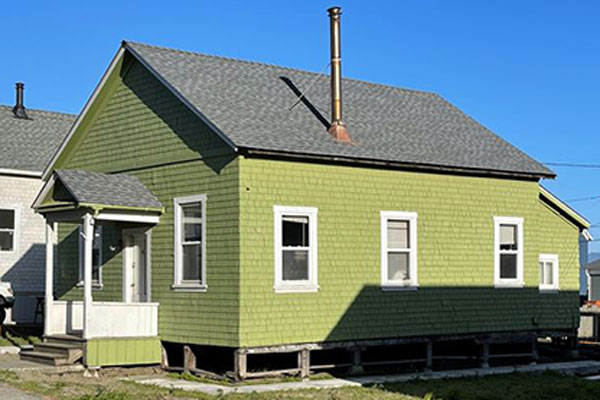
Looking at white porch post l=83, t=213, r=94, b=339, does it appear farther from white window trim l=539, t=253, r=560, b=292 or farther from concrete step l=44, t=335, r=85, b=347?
white window trim l=539, t=253, r=560, b=292

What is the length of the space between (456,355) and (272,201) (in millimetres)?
7786

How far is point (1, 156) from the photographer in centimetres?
3095

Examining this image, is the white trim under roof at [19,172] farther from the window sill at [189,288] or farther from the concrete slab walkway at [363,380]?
the concrete slab walkway at [363,380]

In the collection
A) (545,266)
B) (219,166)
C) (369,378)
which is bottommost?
(369,378)

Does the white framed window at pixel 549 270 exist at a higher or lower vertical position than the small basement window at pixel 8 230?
lower

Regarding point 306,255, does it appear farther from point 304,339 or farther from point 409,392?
point 409,392

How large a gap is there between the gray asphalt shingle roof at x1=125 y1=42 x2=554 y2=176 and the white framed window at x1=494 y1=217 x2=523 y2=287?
1.35 metres

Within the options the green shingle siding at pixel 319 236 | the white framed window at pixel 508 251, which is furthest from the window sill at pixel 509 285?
the green shingle siding at pixel 319 236

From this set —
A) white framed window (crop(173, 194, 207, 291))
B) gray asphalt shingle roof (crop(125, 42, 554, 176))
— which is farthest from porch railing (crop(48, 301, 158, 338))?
gray asphalt shingle roof (crop(125, 42, 554, 176))

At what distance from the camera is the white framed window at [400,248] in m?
22.6

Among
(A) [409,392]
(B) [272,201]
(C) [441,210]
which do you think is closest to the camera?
(A) [409,392]

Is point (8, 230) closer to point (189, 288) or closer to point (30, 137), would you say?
point (30, 137)

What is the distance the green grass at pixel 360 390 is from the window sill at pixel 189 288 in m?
1.83

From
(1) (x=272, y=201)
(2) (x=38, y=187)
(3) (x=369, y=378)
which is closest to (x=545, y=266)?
(3) (x=369, y=378)
